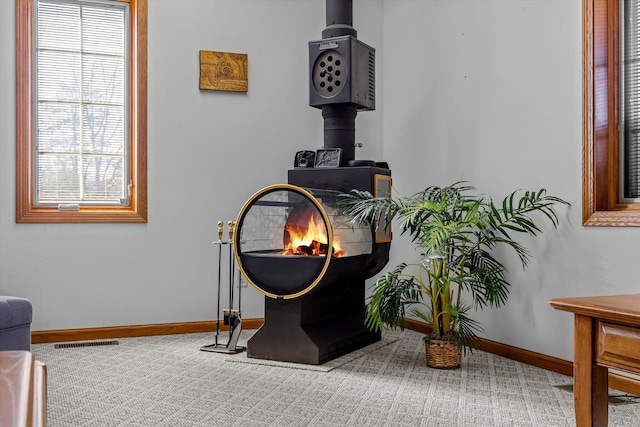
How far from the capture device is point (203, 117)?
443 cm

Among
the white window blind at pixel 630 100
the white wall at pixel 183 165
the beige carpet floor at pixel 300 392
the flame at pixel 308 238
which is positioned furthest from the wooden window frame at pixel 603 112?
the white wall at pixel 183 165

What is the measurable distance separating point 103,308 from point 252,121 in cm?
161

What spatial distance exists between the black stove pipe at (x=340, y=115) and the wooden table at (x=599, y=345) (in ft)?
7.65

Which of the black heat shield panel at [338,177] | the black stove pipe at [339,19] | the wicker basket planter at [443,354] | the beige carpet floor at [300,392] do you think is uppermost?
the black stove pipe at [339,19]

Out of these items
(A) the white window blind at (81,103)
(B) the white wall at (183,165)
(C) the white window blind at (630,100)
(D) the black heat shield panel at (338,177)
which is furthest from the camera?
(A) the white window blind at (81,103)

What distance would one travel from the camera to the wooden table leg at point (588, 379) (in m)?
1.67

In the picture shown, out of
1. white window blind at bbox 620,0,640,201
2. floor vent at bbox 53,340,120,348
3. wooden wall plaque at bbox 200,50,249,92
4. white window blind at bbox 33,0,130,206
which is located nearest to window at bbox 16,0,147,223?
white window blind at bbox 33,0,130,206

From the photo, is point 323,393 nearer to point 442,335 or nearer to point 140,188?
point 442,335

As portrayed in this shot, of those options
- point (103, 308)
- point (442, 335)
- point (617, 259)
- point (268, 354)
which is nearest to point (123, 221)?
point (103, 308)

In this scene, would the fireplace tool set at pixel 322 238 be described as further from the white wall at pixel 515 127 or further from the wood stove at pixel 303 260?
the white wall at pixel 515 127

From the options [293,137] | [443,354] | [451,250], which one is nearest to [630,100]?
[451,250]

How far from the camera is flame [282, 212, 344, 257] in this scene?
346cm

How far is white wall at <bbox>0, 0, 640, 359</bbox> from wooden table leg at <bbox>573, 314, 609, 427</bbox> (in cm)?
148

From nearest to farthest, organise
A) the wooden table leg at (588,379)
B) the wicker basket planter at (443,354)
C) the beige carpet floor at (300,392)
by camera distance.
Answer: the wooden table leg at (588,379) < the beige carpet floor at (300,392) < the wicker basket planter at (443,354)
